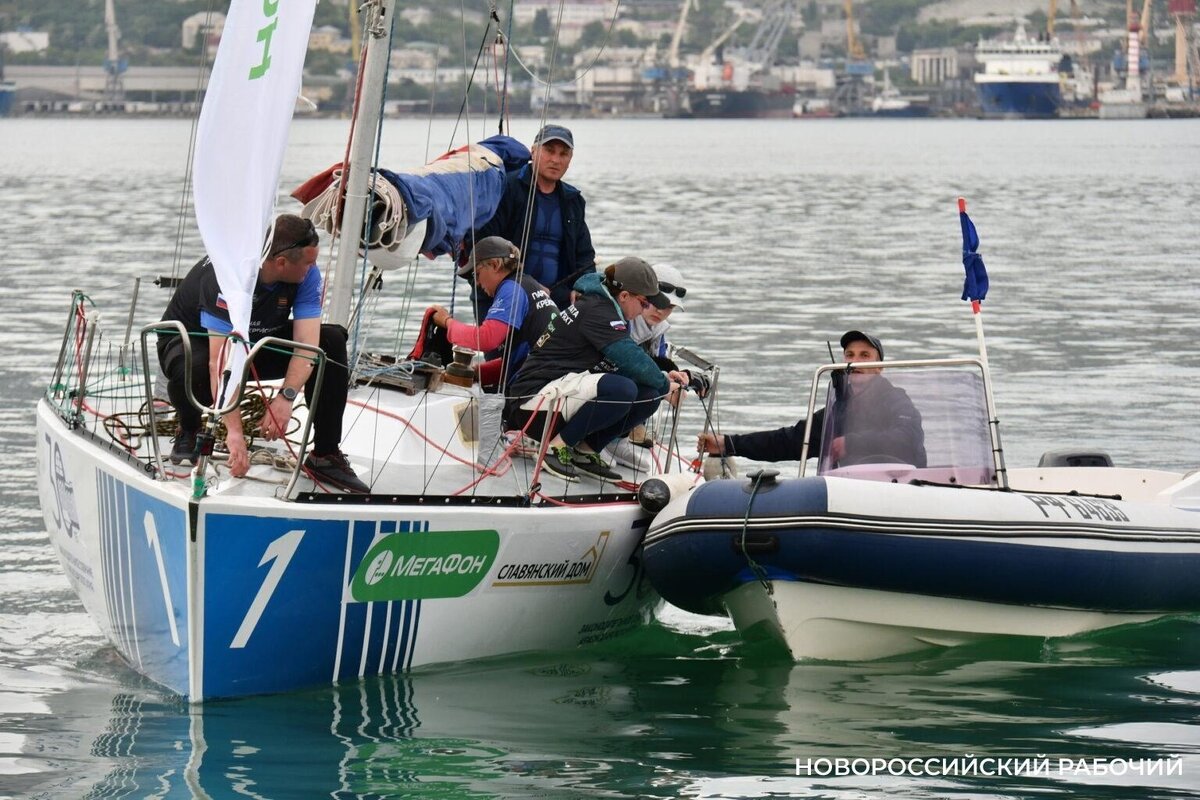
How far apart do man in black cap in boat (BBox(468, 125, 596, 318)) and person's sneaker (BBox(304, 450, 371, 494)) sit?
2.23 m

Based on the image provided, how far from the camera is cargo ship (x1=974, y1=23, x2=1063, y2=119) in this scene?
152750 millimetres

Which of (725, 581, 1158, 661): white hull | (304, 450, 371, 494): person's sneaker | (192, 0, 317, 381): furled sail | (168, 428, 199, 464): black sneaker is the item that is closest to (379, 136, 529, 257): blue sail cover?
(192, 0, 317, 381): furled sail

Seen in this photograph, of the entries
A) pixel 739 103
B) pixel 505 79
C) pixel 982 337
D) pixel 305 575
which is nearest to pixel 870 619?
pixel 982 337

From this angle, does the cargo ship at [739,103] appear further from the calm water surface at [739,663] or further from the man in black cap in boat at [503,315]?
the man in black cap in boat at [503,315]

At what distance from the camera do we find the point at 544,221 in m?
11.1

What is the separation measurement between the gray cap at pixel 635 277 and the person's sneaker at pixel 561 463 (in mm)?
840

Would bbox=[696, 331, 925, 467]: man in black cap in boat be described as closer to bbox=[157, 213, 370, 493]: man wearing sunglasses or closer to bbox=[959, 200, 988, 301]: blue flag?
bbox=[959, 200, 988, 301]: blue flag

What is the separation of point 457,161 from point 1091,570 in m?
3.79

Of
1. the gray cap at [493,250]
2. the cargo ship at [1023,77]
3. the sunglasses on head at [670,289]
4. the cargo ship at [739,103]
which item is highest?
the gray cap at [493,250]

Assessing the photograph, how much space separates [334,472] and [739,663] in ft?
7.55

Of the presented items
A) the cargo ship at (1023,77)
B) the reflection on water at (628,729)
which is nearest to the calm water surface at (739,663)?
the reflection on water at (628,729)

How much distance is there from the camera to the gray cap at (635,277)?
9938 mm

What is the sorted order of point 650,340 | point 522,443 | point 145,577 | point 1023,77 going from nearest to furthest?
point 145,577 → point 522,443 → point 650,340 → point 1023,77

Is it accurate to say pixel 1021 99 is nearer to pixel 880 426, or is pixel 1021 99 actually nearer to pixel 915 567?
pixel 880 426
